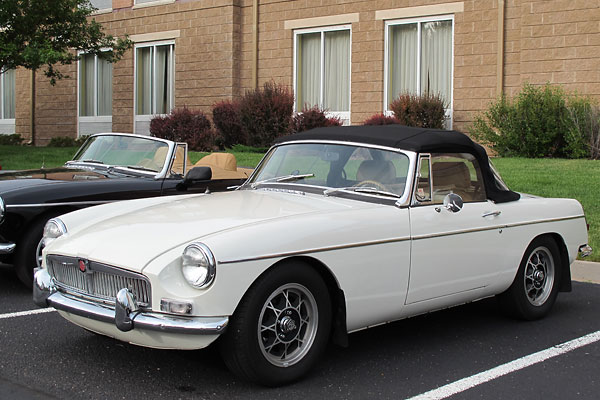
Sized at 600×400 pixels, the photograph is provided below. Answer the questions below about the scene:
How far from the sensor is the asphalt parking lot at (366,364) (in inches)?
160

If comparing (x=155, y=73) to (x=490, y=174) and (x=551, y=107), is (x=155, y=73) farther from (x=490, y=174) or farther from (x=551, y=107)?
(x=490, y=174)

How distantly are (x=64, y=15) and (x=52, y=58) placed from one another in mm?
2141

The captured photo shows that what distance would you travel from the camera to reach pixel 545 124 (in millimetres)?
14742

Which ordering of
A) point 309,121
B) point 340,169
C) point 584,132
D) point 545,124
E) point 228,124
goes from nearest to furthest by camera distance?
1. point 340,169
2. point 584,132
3. point 545,124
4. point 309,121
5. point 228,124

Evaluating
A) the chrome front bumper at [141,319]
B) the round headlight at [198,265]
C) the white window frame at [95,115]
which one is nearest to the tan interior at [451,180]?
the round headlight at [198,265]

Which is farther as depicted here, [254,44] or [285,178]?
[254,44]

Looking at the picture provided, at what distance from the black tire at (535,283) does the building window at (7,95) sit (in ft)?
83.8

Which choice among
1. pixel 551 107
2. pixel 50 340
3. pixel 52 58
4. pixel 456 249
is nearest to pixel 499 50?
pixel 551 107

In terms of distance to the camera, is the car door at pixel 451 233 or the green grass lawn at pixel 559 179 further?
the green grass lawn at pixel 559 179

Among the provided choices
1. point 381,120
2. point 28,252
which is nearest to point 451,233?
point 28,252

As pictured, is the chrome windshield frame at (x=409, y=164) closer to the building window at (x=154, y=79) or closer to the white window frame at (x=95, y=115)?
the building window at (x=154, y=79)

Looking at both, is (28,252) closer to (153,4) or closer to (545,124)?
(545,124)

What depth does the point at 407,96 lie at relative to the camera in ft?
55.6

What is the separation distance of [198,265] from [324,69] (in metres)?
16.1
